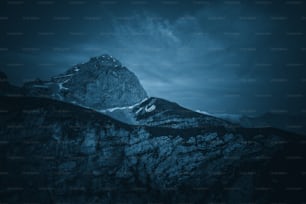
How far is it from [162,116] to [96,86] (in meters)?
71.5

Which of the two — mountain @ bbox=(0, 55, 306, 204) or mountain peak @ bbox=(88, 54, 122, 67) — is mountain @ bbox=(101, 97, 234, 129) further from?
mountain peak @ bbox=(88, 54, 122, 67)

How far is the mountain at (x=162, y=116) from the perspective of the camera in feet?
345

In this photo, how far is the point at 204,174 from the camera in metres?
74.2

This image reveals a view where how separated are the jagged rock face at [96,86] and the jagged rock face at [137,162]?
192 ft

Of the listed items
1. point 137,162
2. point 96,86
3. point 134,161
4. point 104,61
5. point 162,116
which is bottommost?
point 137,162

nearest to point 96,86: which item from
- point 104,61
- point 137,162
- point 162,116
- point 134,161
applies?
point 104,61

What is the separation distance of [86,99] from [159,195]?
331ft

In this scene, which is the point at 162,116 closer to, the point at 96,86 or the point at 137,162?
the point at 137,162

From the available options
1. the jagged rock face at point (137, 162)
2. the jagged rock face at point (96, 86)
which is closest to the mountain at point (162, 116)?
the jagged rock face at point (96, 86)

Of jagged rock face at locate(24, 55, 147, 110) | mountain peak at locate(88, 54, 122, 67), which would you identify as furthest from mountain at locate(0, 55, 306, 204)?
mountain peak at locate(88, 54, 122, 67)

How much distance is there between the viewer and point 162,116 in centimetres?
11762

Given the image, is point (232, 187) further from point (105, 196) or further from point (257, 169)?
point (105, 196)

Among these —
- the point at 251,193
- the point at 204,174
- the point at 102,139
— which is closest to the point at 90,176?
the point at 102,139

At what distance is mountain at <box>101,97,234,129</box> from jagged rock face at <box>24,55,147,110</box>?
1478 centimetres
